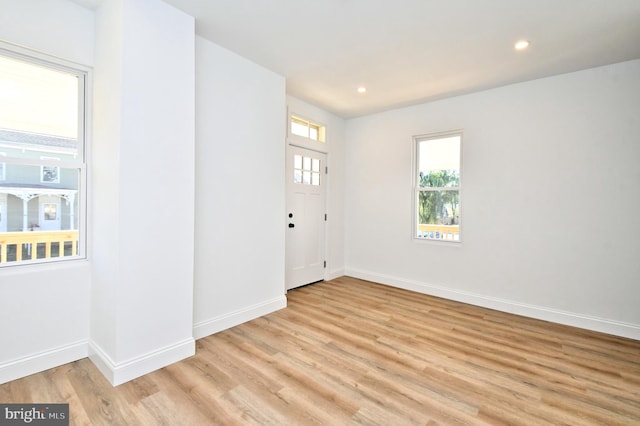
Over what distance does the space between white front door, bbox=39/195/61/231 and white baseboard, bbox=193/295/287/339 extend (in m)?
1.42

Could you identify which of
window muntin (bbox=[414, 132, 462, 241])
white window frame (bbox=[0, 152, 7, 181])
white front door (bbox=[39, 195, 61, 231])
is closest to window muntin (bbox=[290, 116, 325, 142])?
window muntin (bbox=[414, 132, 462, 241])

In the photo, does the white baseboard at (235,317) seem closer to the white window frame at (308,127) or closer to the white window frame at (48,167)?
the white window frame at (48,167)

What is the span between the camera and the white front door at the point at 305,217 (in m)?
4.36

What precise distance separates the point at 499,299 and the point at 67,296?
15.0 feet

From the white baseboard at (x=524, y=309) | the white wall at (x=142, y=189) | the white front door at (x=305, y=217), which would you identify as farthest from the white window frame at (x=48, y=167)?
the white baseboard at (x=524, y=309)

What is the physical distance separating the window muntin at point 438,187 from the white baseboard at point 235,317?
2.37m

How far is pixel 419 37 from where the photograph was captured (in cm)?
269

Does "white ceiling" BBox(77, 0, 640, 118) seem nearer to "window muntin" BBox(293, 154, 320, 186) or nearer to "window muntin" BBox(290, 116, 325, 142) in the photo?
"window muntin" BBox(290, 116, 325, 142)

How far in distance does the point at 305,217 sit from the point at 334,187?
2.88ft

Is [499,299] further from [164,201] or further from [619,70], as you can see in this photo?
[164,201]

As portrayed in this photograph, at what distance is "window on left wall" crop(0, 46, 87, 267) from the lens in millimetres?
2166

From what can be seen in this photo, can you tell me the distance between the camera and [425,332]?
3.06m

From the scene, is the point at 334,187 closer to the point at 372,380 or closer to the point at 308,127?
the point at 308,127

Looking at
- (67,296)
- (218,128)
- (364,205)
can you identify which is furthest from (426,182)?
(67,296)
